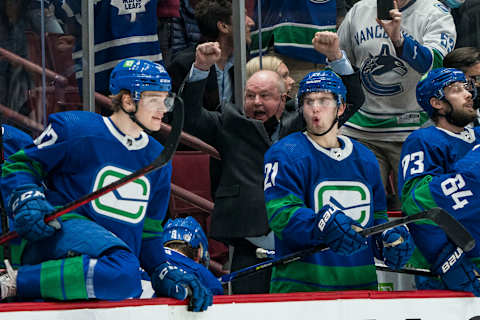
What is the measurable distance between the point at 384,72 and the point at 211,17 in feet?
2.89

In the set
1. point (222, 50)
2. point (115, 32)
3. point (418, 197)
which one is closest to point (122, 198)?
point (418, 197)

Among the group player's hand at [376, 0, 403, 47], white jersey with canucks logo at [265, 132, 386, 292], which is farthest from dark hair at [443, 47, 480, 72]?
white jersey with canucks logo at [265, 132, 386, 292]

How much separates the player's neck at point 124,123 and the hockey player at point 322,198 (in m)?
0.58

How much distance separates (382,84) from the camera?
443 centimetres

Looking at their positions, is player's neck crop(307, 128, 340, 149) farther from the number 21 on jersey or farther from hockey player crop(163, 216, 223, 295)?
hockey player crop(163, 216, 223, 295)

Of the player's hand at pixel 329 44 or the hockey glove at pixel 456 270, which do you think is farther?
the player's hand at pixel 329 44

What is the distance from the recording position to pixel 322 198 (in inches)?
131

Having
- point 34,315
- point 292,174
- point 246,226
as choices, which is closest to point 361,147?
point 292,174

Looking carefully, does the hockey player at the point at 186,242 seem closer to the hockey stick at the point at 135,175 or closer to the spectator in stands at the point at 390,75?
the hockey stick at the point at 135,175

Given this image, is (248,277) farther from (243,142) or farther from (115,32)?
(115,32)

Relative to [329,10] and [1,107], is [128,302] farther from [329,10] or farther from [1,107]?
[329,10]

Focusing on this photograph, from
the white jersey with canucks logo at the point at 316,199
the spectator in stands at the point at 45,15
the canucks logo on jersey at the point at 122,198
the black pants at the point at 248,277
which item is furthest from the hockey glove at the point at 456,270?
the spectator in stands at the point at 45,15

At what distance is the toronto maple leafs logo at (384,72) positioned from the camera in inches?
173

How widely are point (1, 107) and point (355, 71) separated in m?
1.57
